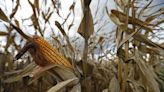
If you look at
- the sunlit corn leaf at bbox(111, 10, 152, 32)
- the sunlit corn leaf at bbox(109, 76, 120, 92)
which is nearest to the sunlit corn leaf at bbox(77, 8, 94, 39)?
the sunlit corn leaf at bbox(111, 10, 152, 32)

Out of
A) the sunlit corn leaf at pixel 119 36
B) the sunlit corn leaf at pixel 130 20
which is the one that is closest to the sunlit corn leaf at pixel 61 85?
the sunlit corn leaf at pixel 119 36

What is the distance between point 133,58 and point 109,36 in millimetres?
1359

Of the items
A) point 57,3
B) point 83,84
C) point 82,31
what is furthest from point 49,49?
point 57,3

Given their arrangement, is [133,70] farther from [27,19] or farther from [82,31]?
[27,19]

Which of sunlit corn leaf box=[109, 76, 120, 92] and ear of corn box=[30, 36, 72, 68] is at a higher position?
ear of corn box=[30, 36, 72, 68]

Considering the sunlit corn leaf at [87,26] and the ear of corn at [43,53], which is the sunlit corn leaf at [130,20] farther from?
the ear of corn at [43,53]

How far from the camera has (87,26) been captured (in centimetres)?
145

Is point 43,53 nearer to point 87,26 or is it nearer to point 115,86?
point 87,26

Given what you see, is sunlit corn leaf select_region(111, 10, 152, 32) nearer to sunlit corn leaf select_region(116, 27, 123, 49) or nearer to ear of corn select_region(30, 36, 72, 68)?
sunlit corn leaf select_region(116, 27, 123, 49)

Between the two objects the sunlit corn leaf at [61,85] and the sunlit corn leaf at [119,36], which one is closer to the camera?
the sunlit corn leaf at [61,85]

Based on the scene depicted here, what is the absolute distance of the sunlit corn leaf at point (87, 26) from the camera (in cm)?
142

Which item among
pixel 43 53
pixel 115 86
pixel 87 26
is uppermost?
pixel 87 26

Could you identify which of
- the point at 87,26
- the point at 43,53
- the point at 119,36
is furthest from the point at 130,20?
the point at 43,53

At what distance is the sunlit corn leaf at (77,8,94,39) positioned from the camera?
1421mm
